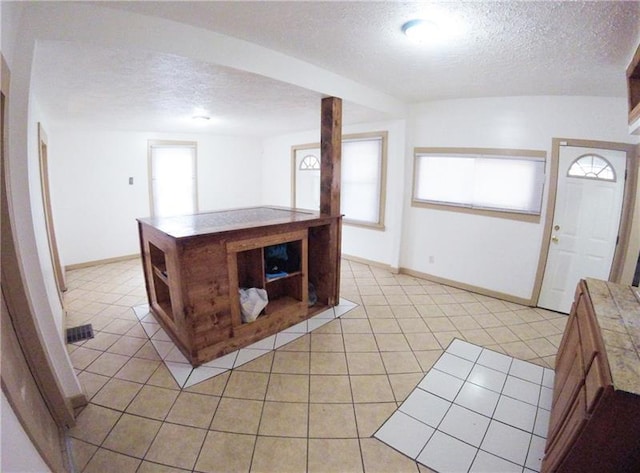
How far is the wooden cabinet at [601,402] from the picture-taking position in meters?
1.05

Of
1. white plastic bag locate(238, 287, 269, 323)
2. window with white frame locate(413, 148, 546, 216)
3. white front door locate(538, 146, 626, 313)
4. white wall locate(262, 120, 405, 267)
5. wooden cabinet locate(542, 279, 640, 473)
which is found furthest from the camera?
white wall locate(262, 120, 405, 267)

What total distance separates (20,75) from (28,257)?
2.88ft

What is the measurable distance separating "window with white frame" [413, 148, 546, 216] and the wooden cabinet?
1903 millimetres

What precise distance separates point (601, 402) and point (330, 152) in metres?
2.49

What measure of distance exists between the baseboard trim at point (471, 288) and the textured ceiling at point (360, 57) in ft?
7.24

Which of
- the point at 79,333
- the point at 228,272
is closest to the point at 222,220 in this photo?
the point at 228,272

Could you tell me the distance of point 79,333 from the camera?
263cm

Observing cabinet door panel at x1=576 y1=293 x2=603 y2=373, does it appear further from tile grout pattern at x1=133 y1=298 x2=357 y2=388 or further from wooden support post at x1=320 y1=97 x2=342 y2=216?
wooden support post at x1=320 y1=97 x2=342 y2=216

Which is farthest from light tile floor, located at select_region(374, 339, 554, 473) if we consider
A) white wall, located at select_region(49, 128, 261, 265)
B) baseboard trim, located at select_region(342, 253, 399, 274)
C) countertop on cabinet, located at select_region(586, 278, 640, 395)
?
white wall, located at select_region(49, 128, 261, 265)

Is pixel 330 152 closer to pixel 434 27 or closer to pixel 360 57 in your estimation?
pixel 360 57

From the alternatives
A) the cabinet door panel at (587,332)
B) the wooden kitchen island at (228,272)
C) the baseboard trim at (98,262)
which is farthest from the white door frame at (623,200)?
the baseboard trim at (98,262)

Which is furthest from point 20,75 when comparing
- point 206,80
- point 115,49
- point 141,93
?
point 141,93

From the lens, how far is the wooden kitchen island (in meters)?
2.11

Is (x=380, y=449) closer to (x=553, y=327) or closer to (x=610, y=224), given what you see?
(x=553, y=327)
